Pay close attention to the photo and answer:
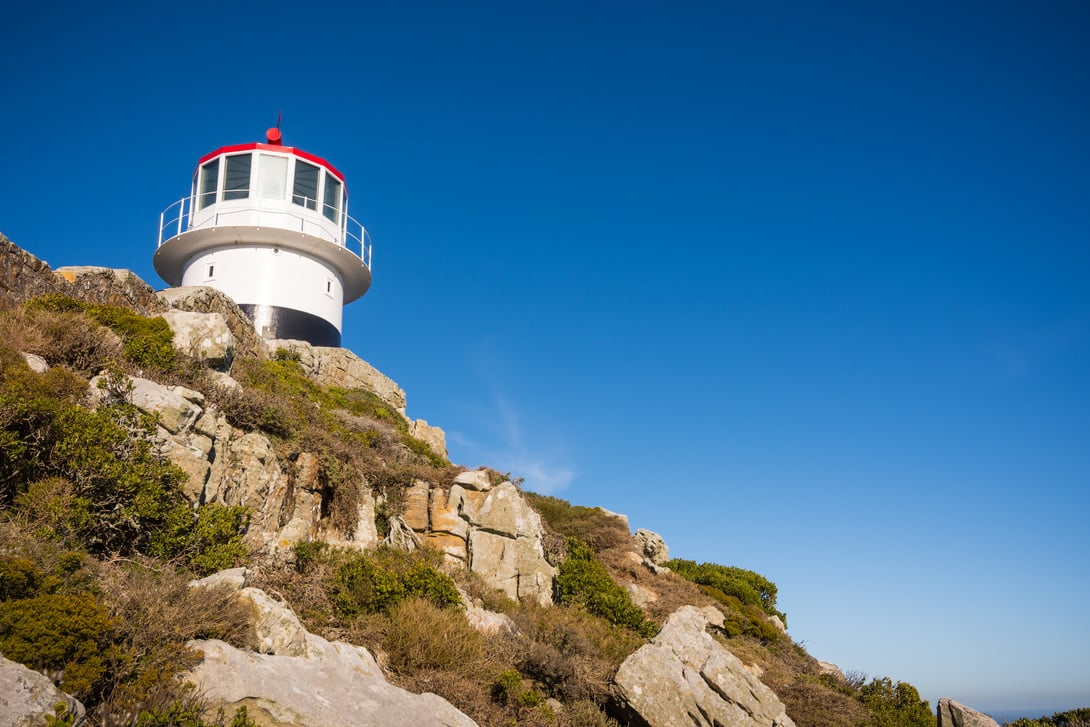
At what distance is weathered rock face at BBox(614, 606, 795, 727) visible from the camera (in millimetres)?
11250

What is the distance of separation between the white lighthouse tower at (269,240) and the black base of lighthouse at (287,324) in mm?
31

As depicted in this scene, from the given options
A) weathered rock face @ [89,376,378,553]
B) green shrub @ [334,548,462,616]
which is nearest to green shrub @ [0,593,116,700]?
weathered rock face @ [89,376,378,553]

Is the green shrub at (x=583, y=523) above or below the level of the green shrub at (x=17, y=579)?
above

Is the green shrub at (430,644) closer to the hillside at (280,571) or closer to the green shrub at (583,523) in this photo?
the hillside at (280,571)

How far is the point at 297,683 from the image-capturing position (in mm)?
7277

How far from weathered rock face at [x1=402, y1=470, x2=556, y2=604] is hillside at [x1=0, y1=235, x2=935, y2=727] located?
0.04m

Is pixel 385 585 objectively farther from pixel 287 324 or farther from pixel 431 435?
pixel 287 324

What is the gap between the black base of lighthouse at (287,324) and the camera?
23.5 m

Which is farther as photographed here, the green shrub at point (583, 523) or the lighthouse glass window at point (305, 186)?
the lighthouse glass window at point (305, 186)

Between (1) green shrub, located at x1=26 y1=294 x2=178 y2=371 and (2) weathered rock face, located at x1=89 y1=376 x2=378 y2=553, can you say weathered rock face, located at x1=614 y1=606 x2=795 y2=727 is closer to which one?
(2) weathered rock face, located at x1=89 y1=376 x2=378 y2=553

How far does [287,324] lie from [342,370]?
257 cm

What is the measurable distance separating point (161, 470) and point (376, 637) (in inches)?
144

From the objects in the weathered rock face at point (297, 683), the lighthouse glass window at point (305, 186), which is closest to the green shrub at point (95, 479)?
the weathered rock face at point (297, 683)

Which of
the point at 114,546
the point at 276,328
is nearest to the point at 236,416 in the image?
the point at 114,546
